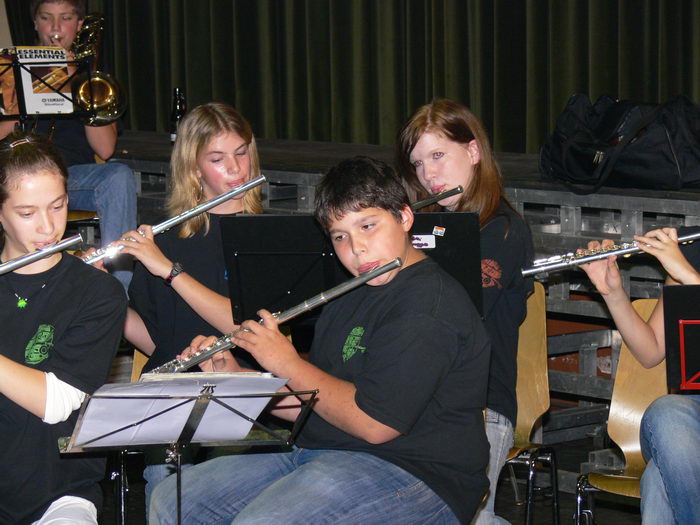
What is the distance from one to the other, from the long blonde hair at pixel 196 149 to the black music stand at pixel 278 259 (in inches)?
12.5

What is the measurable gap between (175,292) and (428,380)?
3.00 feet

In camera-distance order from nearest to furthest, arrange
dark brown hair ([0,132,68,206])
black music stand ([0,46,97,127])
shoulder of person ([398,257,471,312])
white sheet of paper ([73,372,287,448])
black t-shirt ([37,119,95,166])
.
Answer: white sheet of paper ([73,372,287,448]) → shoulder of person ([398,257,471,312]) → dark brown hair ([0,132,68,206]) → black music stand ([0,46,97,127]) → black t-shirt ([37,119,95,166])

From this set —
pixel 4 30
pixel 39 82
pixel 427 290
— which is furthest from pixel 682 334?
pixel 4 30

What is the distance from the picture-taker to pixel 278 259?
2387 mm

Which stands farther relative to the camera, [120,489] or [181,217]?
[181,217]

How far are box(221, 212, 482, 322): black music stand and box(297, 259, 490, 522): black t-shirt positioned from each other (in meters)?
0.39

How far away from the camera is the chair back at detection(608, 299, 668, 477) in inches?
96.7

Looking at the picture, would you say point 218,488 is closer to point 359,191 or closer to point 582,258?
point 359,191

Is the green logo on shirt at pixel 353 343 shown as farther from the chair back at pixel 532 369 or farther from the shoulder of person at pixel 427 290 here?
the chair back at pixel 532 369

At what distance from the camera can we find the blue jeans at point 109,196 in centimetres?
347

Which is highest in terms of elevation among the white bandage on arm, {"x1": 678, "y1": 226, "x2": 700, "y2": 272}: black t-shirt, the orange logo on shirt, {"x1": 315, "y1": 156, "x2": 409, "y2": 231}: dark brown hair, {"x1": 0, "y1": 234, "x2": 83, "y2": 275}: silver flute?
{"x1": 315, "y1": 156, "x2": 409, "y2": 231}: dark brown hair

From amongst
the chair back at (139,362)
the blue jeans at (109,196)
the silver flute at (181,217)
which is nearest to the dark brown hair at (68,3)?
the blue jeans at (109,196)

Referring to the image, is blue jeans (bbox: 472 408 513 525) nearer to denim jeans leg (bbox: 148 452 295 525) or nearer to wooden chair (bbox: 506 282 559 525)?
wooden chair (bbox: 506 282 559 525)

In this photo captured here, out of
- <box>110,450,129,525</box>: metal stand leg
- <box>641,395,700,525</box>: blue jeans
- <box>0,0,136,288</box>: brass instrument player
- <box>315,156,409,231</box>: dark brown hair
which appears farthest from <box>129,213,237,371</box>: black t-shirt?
<box>641,395,700,525</box>: blue jeans
